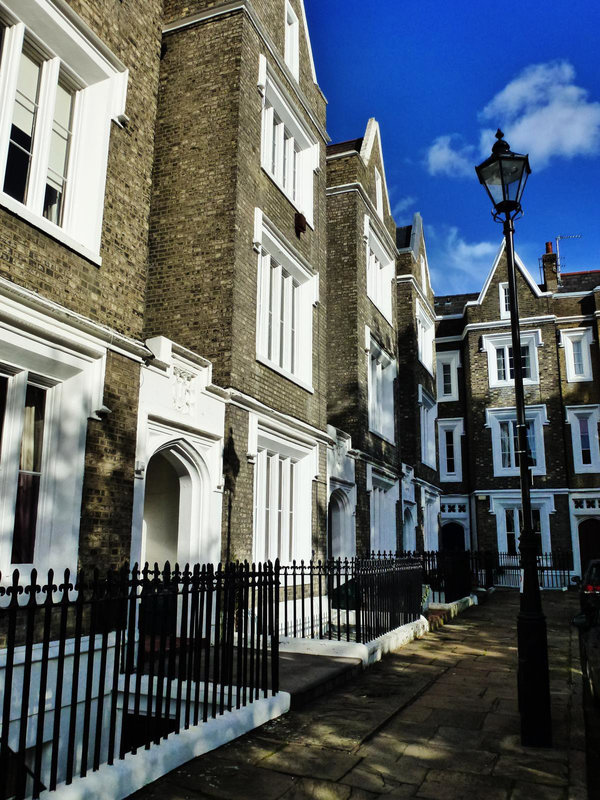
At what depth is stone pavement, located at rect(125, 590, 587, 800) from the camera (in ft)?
16.0

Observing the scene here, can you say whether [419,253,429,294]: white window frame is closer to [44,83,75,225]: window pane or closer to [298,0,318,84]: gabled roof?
[298,0,318,84]: gabled roof

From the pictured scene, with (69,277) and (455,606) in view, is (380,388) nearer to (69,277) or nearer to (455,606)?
(455,606)

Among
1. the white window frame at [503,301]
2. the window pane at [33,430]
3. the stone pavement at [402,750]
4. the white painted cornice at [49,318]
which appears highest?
the white window frame at [503,301]

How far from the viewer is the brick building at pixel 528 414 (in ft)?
101

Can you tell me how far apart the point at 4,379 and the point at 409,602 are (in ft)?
27.7

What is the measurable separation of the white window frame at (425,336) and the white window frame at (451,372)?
7.07 metres

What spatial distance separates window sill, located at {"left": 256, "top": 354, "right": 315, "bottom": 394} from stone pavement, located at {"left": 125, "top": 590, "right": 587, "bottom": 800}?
5.73 metres

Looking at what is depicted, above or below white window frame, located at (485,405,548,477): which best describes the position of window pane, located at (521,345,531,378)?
above

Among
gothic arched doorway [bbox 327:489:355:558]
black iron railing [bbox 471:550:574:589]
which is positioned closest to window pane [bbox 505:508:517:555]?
black iron railing [bbox 471:550:574:589]

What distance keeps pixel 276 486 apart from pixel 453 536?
924 inches

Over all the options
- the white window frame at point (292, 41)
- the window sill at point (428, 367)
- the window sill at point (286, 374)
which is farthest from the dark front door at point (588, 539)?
the white window frame at point (292, 41)

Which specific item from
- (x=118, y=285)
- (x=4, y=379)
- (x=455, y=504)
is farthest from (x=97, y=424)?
(x=455, y=504)

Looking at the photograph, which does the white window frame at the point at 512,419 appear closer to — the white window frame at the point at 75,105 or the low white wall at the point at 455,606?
the low white wall at the point at 455,606

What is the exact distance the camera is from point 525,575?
661cm
